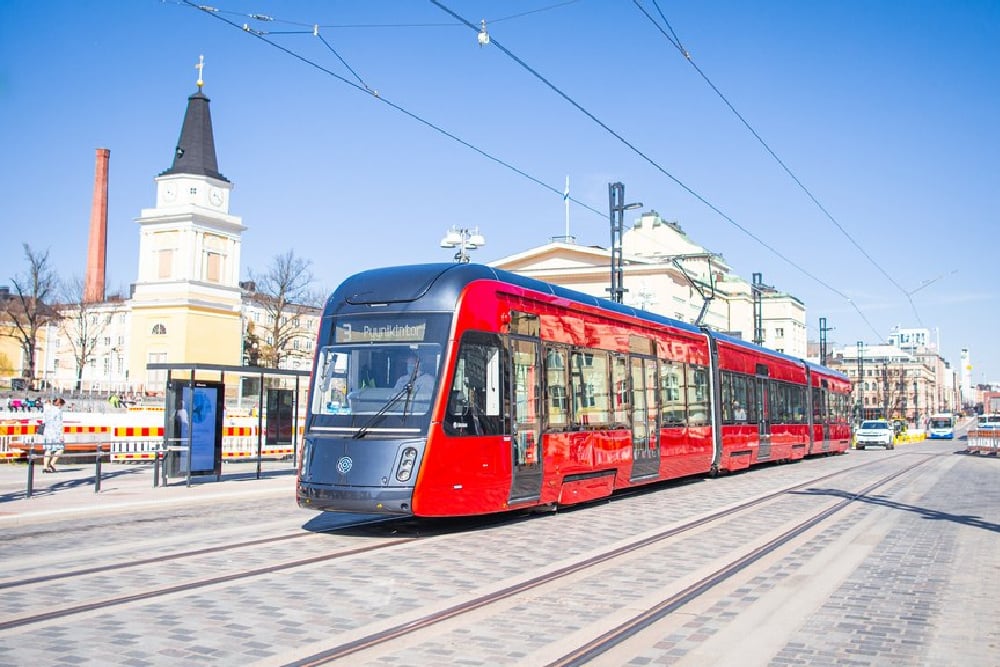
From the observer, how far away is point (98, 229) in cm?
8638

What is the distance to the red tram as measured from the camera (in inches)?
469

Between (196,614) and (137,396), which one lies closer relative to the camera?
(196,614)

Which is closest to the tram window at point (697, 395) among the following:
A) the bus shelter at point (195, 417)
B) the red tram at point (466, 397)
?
the red tram at point (466, 397)

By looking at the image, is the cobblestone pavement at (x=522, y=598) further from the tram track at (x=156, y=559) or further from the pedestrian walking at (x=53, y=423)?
the pedestrian walking at (x=53, y=423)

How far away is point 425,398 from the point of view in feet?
39.4

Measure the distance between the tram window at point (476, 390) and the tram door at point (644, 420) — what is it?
5.10 m

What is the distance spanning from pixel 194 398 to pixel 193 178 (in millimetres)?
53270

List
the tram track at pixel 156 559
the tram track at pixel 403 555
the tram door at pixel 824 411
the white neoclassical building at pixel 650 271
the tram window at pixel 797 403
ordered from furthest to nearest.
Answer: the white neoclassical building at pixel 650 271
the tram door at pixel 824 411
the tram window at pixel 797 403
the tram track at pixel 156 559
the tram track at pixel 403 555

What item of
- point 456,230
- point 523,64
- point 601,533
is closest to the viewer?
point 601,533

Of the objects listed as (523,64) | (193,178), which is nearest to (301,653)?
(523,64)

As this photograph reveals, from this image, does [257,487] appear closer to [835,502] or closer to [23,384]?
[835,502]

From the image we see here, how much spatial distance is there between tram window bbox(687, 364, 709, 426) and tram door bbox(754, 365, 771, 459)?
5.12 meters

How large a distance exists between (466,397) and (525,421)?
1.42m

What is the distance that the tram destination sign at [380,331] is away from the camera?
1242 cm
